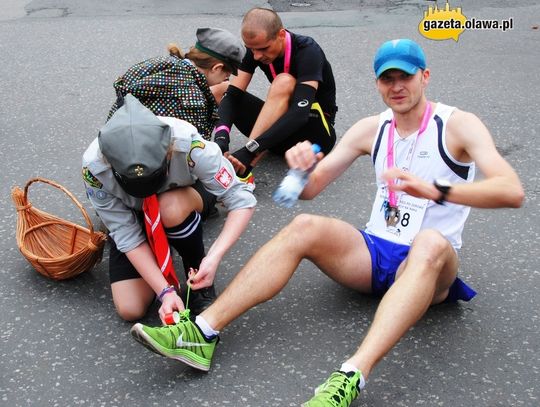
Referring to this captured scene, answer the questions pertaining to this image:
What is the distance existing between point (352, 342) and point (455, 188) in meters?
0.83

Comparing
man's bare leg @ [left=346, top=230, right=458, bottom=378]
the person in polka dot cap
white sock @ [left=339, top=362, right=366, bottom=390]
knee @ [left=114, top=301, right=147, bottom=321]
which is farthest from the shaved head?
white sock @ [left=339, top=362, right=366, bottom=390]

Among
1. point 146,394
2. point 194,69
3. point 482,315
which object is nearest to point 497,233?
point 482,315

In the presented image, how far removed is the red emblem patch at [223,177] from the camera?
310 centimetres

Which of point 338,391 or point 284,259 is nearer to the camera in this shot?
point 338,391

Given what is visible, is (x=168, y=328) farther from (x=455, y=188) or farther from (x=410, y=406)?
(x=455, y=188)

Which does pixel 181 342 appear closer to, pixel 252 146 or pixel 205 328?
pixel 205 328

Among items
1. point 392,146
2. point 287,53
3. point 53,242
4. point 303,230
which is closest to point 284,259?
point 303,230

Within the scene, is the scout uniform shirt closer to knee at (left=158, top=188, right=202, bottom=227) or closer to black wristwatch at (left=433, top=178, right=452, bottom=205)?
knee at (left=158, top=188, right=202, bottom=227)

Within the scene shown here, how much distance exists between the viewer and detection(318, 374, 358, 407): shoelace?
2.46m

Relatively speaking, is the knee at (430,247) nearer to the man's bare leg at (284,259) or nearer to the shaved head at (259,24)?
the man's bare leg at (284,259)

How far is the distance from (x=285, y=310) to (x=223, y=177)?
0.60 metres

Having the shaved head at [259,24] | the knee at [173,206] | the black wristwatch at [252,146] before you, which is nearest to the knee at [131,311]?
the knee at [173,206]

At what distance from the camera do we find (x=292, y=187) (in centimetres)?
280

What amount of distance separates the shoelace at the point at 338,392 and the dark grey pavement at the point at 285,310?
185 mm
